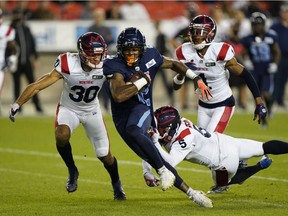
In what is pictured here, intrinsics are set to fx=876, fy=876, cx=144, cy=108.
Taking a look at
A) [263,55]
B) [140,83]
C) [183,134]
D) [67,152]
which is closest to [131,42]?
[140,83]

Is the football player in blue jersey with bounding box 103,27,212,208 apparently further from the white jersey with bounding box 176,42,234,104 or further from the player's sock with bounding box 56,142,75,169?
the white jersey with bounding box 176,42,234,104

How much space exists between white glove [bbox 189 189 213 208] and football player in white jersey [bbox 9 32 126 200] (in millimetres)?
995

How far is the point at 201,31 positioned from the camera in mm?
8289

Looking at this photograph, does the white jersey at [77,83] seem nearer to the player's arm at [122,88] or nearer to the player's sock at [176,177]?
the player's arm at [122,88]

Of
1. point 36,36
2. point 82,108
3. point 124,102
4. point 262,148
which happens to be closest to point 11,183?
point 82,108

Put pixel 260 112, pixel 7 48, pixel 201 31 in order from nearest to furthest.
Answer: pixel 260 112 < pixel 201 31 < pixel 7 48

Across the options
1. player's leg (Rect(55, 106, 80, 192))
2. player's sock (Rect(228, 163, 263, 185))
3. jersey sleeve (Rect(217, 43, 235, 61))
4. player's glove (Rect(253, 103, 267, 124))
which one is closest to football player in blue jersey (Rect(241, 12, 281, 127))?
jersey sleeve (Rect(217, 43, 235, 61))

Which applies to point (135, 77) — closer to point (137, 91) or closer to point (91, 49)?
point (137, 91)

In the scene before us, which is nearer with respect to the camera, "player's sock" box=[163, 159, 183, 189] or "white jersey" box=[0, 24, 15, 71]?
"player's sock" box=[163, 159, 183, 189]

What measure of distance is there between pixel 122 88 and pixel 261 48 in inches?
270

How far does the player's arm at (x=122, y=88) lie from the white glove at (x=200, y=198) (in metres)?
0.94

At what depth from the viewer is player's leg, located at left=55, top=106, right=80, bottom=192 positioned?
25.5ft

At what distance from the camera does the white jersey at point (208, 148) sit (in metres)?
7.23

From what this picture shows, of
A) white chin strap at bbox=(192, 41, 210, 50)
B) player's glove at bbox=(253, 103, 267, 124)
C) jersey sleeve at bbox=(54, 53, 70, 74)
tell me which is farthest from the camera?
white chin strap at bbox=(192, 41, 210, 50)
